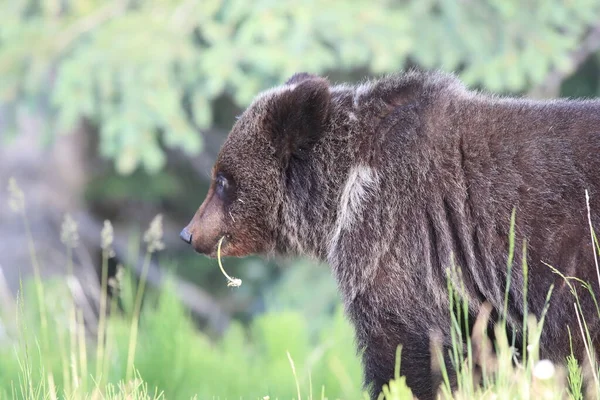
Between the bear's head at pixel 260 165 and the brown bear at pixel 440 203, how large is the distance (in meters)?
0.03

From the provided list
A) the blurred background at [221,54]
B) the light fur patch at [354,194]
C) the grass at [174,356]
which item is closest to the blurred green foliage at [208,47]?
the blurred background at [221,54]

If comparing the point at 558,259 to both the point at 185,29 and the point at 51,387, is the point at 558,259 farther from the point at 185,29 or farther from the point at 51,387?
the point at 185,29

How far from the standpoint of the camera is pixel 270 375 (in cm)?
641

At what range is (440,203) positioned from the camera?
441 centimetres

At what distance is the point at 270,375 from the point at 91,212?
8313 millimetres

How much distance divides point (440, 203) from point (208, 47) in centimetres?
576

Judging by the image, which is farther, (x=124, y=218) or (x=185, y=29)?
(x=124, y=218)

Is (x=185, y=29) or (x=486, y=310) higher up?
(x=185, y=29)

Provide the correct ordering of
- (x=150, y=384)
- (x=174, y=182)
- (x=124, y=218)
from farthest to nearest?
1. (x=124, y=218)
2. (x=174, y=182)
3. (x=150, y=384)

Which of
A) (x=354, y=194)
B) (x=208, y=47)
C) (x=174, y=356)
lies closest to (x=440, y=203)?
(x=354, y=194)

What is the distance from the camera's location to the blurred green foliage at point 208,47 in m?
8.58

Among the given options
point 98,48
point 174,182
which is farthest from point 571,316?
point 174,182

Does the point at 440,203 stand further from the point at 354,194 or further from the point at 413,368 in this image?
the point at 413,368

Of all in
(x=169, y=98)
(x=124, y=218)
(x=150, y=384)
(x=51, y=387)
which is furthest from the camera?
(x=124, y=218)
